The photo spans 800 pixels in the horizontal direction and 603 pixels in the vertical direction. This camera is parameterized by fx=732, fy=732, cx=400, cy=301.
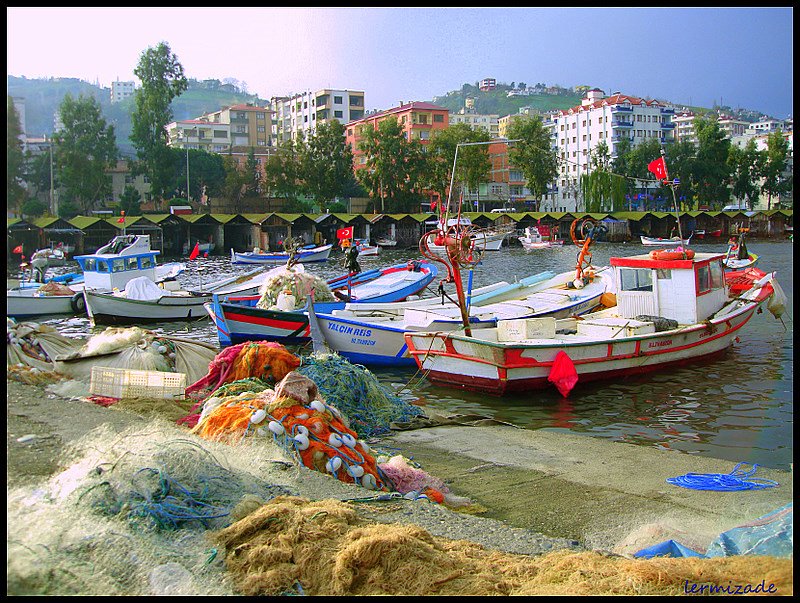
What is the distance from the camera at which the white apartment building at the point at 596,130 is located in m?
101

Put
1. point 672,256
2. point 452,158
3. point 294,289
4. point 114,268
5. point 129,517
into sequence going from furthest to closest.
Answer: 1. point 452,158
2. point 114,268
3. point 294,289
4. point 672,256
5. point 129,517

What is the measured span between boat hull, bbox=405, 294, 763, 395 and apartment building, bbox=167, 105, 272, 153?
109 m

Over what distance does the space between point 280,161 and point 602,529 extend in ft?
234

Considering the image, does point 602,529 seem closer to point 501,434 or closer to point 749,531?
point 749,531

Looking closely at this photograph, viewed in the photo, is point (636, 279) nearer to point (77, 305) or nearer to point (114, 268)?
point (114, 268)

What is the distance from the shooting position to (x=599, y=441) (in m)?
10.5

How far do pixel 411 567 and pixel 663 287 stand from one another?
12552 millimetres

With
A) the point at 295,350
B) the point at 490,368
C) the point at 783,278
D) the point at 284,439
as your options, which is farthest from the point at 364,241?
the point at 284,439

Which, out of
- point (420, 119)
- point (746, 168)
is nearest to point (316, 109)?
point (420, 119)

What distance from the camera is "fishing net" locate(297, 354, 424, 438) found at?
9.71 m

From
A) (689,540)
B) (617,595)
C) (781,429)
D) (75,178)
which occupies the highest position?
(75,178)

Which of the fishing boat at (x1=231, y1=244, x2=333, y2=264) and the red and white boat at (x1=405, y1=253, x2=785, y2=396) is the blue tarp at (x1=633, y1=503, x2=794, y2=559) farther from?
the fishing boat at (x1=231, y1=244, x2=333, y2=264)

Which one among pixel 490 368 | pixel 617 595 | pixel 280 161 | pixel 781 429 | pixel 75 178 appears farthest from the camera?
pixel 280 161

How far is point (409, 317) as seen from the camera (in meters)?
15.7
